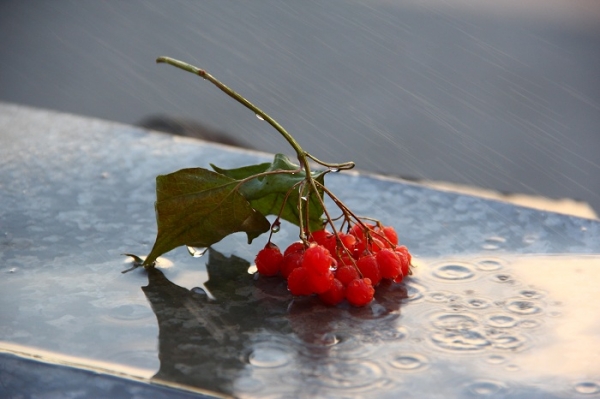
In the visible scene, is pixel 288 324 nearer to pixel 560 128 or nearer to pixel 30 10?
pixel 560 128

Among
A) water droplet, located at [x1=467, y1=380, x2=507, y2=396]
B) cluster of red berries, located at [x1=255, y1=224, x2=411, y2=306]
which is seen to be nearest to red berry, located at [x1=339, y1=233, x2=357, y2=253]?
cluster of red berries, located at [x1=255, y1=224, x2=411, y2=306]

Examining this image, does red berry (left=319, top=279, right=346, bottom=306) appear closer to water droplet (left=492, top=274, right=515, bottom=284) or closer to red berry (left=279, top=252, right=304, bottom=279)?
red berry (left=279, top=252, right=304, bottom=279)

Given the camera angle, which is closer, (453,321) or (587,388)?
(587,388)

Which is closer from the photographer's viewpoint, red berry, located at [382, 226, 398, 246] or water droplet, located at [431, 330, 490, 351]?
water droplet, located at [431, 330, 490, 351]

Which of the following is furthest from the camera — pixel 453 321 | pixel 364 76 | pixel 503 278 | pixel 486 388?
pixel 364 76

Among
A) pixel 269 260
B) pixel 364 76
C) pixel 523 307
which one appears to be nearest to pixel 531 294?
pixel 523 307

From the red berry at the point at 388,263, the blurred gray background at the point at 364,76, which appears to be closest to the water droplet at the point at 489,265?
the red berry at the point at 388,263

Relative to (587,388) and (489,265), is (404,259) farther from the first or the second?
(587,388)
